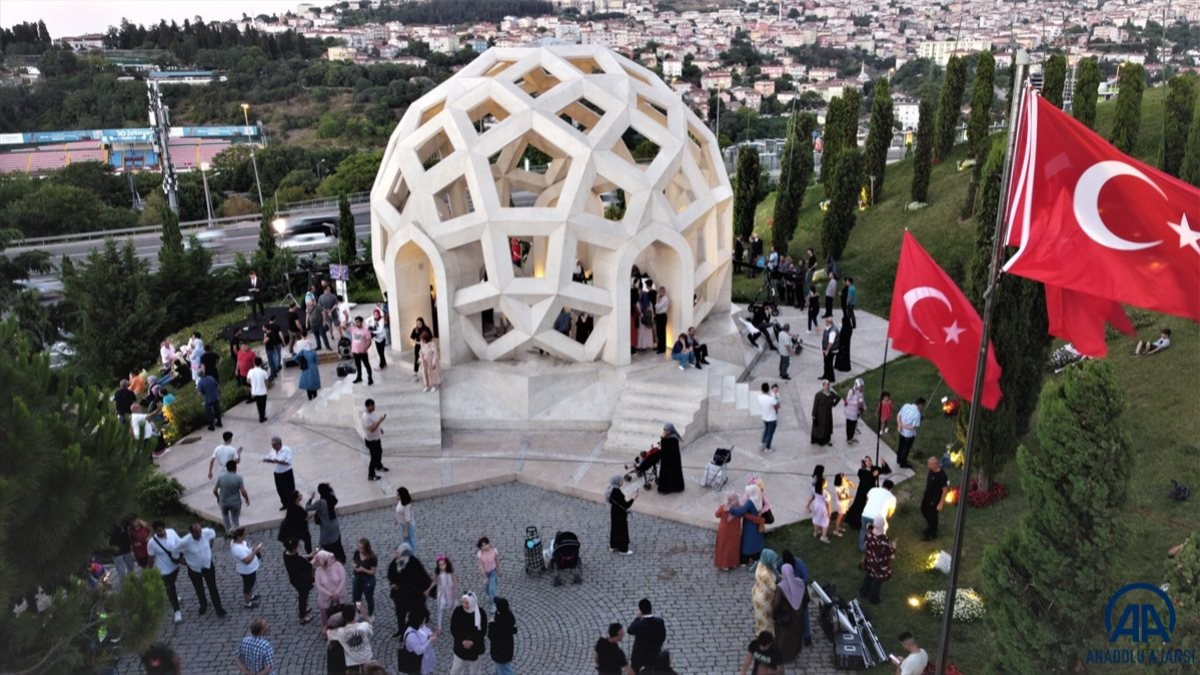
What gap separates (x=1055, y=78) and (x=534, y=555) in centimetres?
2455

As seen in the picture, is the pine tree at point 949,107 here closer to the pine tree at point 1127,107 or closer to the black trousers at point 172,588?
the pine tree at point 1127,107

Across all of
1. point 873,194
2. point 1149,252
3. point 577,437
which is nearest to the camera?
point 1149,252

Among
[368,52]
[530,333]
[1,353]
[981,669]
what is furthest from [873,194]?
[368,52]

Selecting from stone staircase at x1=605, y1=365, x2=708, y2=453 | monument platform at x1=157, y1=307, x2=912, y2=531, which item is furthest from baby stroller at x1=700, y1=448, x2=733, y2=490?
stone staircase at x1=605, y1=365, x2=708, y2=453

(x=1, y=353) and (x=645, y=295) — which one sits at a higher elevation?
(x=1, y=353)

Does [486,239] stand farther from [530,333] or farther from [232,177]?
[232,177]

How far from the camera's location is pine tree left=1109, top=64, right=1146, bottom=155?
81.6 feet

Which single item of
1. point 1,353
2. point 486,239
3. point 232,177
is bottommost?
point 232,177

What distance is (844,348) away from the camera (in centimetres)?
1794

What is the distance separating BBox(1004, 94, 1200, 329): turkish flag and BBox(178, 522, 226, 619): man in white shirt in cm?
904

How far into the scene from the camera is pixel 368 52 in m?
164

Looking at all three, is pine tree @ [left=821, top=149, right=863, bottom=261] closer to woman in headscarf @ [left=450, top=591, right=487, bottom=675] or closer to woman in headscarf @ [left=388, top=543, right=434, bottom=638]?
woman in headscarf @ [left=388, top=543, right=434, bottom=638]

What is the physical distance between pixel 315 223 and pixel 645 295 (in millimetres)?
27606

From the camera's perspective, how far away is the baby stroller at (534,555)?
1099 cm
